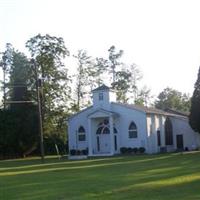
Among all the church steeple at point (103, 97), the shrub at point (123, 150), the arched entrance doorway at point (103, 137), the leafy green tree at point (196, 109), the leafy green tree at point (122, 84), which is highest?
the leafy green tree at point (122, 84)

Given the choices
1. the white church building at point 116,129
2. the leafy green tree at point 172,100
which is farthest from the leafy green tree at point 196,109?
the leafy green tree at point 172,100

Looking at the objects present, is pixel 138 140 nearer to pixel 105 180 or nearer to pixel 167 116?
pixel 167 116

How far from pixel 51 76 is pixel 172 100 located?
5875 centimetres

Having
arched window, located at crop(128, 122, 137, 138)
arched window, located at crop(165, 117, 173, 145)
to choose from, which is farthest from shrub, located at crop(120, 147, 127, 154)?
arched window, located at crop(165, 117, 173, 145)

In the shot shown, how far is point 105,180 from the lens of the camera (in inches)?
854

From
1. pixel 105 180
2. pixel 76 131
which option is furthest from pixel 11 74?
pixel 105 180

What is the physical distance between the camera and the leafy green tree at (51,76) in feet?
221

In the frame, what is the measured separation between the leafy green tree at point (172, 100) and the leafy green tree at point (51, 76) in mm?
49521

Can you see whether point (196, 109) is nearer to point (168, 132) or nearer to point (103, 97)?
point (168, 132)

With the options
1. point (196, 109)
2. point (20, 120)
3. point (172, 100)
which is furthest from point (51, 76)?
point (172, 100)

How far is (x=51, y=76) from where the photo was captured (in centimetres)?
6825

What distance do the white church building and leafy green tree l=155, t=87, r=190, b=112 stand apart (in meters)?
54.4

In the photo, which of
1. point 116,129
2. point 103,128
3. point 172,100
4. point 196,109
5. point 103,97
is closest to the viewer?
point 196,109

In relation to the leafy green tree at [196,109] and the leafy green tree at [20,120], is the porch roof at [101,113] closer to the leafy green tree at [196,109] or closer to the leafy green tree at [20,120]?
the leafy green tree at [196,109]
